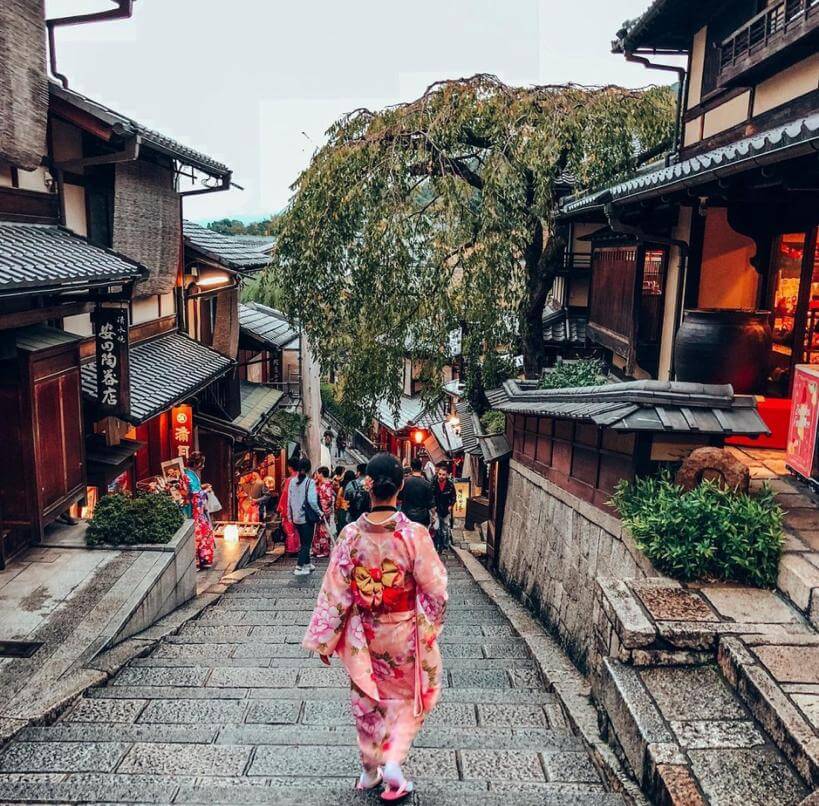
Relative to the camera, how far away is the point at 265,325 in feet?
85.3

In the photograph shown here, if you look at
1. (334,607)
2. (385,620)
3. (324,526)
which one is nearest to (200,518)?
(324,526)

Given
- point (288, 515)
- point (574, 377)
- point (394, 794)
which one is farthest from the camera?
point (288, 515)

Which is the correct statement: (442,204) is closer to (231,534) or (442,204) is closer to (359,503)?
(359,503)

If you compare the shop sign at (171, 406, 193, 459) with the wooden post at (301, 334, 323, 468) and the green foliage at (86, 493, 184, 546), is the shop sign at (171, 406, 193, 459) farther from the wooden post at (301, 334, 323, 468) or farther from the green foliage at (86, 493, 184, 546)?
the wooden post at (301, 334, 323, 468)

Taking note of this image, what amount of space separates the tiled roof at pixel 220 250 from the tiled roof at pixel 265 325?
186cm

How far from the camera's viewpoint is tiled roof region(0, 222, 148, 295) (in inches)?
309

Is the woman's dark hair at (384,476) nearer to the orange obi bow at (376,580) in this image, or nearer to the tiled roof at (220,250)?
the orange obi bow at (376,580)

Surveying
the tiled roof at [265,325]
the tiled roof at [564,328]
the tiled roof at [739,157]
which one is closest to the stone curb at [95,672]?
the tiled roof at [739,157]

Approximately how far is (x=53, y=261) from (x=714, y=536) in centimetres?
807

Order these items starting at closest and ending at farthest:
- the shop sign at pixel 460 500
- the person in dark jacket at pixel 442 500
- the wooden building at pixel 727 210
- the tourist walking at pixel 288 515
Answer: the wooden building at pixel 727 210 → the tourist walking at pixel 288 515 → the person in dark jacket at pixel 442 500 → the shop sign at pixel 460 500

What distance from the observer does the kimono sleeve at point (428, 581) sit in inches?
178

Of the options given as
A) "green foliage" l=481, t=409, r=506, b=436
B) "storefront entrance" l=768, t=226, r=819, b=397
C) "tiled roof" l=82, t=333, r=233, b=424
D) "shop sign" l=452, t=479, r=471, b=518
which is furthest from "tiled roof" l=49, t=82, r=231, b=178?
"shop sign" l=452, t=479, r=471, b=518

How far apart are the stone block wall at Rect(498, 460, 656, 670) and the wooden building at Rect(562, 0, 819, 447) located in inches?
86.2

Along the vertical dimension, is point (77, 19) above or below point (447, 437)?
above
